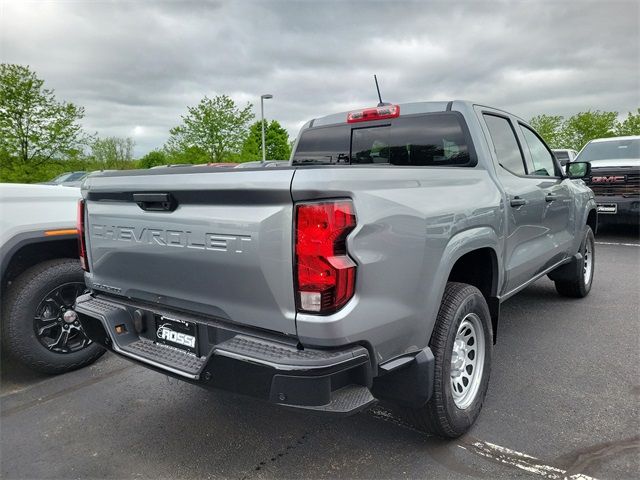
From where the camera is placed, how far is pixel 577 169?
4668 mm

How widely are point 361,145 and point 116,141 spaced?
48498mm

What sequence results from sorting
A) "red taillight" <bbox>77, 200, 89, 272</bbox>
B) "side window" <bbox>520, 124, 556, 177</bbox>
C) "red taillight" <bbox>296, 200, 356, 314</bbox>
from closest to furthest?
"red taillight" <bbox>296, 200, 356, 314</bbox>, "red taillight" <bbox>77, 200, 89, 272</bbox>, "side window" <bbox>520, 124, 556, 177</bbox>

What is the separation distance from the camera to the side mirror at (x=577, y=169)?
4.66m

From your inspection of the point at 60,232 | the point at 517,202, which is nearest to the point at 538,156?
the point at 517,202

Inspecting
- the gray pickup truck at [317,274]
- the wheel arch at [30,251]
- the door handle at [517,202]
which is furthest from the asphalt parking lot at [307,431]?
the door handle at [517,202]

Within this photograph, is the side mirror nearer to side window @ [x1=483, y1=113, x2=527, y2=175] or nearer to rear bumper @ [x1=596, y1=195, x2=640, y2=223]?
side window @ [x1=483, y1=113, x2=527, y2=175]

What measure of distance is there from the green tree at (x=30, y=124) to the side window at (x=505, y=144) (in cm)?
1779

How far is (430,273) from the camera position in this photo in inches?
90.4

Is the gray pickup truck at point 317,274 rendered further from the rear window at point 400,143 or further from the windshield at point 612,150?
the windshield at point 612,150

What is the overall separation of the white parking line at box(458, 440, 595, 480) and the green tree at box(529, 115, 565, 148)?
A: 132 feet

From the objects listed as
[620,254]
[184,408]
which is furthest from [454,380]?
[620,254]

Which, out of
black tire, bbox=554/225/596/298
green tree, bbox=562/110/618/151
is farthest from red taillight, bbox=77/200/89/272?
green tree, bbox=562/110/618/151

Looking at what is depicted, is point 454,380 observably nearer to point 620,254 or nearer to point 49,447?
point 49,447

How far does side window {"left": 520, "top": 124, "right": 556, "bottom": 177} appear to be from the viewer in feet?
13.5
